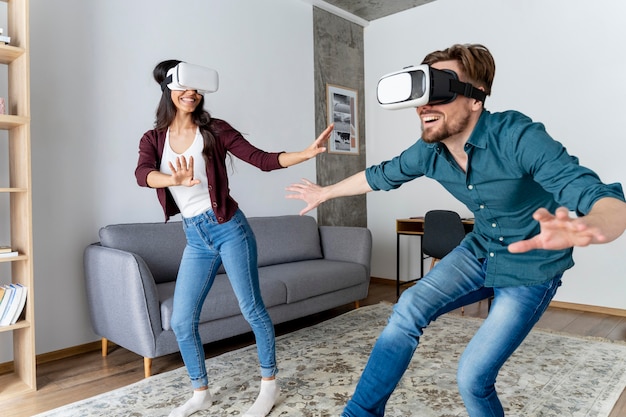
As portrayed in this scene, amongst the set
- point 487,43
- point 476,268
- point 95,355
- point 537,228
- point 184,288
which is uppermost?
point 487,43

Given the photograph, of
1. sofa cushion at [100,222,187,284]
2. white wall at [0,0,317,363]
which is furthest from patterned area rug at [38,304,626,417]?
white wall at [0,0,317,363]

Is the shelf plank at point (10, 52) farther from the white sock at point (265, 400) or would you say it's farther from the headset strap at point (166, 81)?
the white sock at point (265, 400)

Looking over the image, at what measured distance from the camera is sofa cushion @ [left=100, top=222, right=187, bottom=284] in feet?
9.42

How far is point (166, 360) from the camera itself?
2.80 m

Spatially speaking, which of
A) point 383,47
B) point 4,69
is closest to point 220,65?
point 4,69

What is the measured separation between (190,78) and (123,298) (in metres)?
1.34

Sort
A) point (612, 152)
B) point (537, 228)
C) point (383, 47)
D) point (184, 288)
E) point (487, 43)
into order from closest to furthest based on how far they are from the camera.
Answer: point (537, 228) < point (184, 288) < point (612, 152) < point (487, 43) < point (383, 47)

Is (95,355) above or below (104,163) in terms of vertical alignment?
below

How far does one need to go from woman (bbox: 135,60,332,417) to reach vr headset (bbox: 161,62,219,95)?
40 millimetres

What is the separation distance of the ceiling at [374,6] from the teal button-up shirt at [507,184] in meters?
3.87

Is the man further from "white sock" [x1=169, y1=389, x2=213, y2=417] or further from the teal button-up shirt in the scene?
"white sock" [x1=169, y1=389, x2=213, y2=417]

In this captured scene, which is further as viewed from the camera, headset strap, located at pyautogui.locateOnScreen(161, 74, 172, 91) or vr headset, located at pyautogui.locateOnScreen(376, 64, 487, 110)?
headset strap, located at pyautogui.locateOnScreen(161, 74, 172, 91)

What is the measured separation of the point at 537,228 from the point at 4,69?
9.49ft

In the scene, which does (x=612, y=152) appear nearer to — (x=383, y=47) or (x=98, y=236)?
(x=383, y=47)
